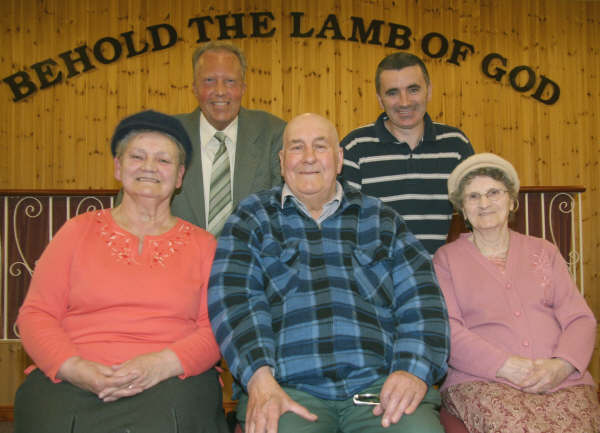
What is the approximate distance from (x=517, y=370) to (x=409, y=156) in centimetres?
117

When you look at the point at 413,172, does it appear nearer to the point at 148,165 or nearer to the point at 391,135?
the point at 391,135

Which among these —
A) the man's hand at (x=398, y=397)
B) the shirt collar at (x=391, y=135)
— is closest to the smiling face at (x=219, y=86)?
the shirt collar at (x=391, y=135)

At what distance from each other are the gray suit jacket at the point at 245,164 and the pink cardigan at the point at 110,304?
63 centimetres

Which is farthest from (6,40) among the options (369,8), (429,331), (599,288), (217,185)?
(599,288)

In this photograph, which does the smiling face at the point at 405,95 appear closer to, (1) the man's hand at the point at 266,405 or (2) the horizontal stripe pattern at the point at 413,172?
(2) the horizontal stripe pattern at the point at 413,172

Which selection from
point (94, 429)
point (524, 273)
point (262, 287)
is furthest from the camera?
point (524, 273)

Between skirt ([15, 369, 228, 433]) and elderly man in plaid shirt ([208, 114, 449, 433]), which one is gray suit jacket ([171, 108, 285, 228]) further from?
skirt ([15, 369, 228, 433])

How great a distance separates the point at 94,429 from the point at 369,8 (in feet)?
17.2

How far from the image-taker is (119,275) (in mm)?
1681

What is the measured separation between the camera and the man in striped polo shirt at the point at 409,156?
2.49m

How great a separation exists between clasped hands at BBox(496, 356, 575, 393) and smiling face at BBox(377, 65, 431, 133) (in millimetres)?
1261

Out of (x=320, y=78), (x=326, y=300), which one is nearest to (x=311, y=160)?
(x=326, y=300)

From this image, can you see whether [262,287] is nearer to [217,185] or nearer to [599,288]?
[217,185]

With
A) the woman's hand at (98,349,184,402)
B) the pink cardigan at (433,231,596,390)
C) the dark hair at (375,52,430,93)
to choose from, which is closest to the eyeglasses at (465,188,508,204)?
the pink cardigan at (433,231,596,390)
